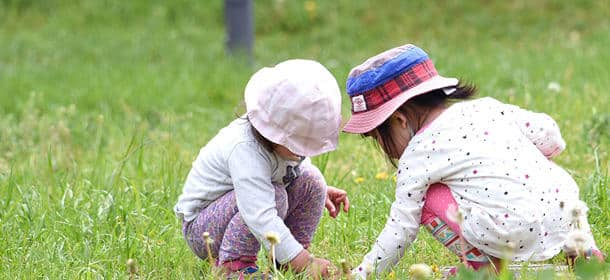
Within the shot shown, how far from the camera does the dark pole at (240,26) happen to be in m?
8.41

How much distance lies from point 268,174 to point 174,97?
13.6 feet

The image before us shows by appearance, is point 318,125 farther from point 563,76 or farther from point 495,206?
point 563,76

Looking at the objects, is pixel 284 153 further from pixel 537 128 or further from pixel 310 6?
pixel 310 6

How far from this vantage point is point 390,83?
2.98 m

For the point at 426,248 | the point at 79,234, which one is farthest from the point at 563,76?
the point at 79,234

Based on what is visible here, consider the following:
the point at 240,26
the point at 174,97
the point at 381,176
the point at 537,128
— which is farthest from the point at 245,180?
the point at 240,26

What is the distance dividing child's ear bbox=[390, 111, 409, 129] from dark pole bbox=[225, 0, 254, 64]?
5345 mm

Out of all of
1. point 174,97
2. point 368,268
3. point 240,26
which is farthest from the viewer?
point 240,26

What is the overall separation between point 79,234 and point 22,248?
0.75 feet

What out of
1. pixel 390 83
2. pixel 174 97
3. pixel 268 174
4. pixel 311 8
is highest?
pixel 390 83

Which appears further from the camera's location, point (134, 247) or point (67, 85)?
point (67, 85)

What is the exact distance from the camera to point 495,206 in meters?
2.90

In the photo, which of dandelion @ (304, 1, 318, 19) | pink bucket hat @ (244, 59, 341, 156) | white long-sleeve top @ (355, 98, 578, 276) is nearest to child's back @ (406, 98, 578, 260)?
white long-sleeve top @ (355, 98, 578, 276)

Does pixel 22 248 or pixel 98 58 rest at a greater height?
pixel 22 248
